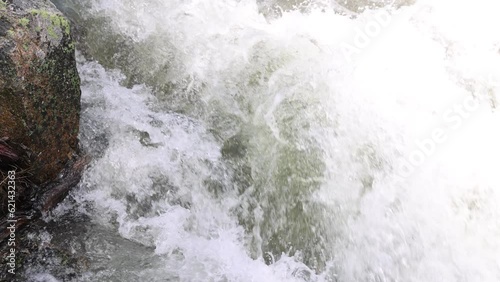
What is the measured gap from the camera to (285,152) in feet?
12.1

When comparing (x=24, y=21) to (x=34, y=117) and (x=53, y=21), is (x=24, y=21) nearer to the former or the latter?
(x=53, y=21)

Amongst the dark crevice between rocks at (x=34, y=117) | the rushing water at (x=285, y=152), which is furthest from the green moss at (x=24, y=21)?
the rushing water at (x=285, y=152)

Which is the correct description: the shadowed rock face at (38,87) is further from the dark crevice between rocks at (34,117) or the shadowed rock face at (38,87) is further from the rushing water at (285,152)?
the rushing water at (285,152)

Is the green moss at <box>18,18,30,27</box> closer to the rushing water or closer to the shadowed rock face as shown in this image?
the shadowed rock face

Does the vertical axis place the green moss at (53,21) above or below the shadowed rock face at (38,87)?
above

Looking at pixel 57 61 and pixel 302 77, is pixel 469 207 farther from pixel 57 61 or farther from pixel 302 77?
pixel 57 61

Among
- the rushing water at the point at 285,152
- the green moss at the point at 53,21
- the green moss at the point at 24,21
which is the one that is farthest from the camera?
the rushing water at the point at 285,152

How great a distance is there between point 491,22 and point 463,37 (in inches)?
20.2

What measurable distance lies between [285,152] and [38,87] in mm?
1996

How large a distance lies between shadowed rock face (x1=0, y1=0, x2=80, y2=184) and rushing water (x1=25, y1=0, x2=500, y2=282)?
0.30m

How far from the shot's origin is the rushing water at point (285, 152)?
3266mm

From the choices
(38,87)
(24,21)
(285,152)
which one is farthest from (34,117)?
(285,152)

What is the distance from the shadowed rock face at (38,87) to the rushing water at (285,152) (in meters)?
0.30

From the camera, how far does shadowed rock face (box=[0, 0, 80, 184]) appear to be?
9.24 ft
